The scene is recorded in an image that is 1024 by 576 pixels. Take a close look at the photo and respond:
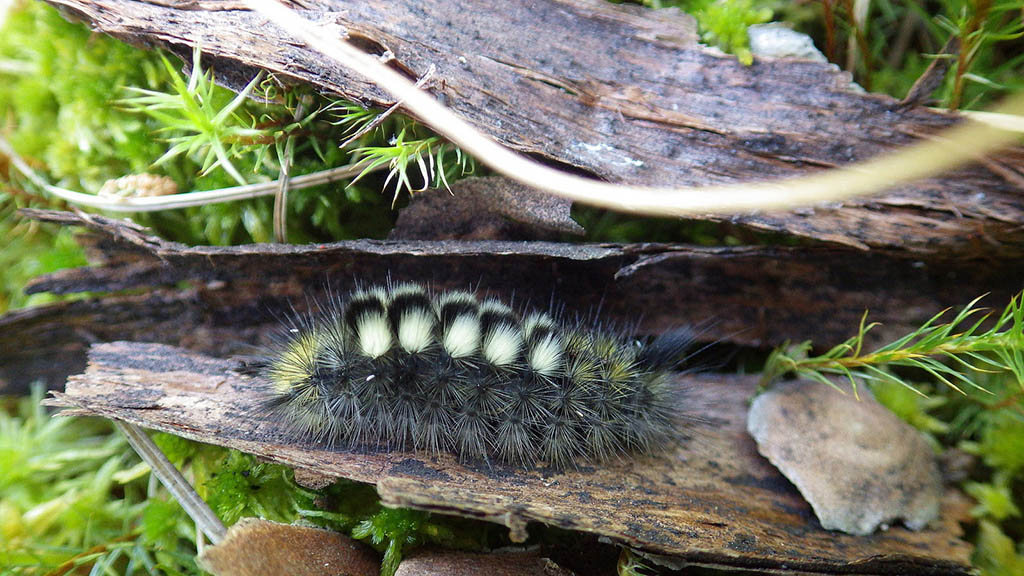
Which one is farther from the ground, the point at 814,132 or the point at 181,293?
the point at 814,132

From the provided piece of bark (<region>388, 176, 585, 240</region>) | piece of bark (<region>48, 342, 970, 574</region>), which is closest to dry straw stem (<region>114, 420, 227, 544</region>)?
piece of bark (<region>48, 342, 970, 574</region>)

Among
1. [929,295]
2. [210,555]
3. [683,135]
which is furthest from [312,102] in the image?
[929,295]

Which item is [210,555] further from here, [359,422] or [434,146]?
[434,146]

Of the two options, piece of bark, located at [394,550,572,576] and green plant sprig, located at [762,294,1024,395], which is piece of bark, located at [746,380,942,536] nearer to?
green plant sprig, located at [762,294,1024,395]

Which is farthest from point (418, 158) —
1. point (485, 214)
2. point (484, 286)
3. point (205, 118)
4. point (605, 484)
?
point (605, 484)

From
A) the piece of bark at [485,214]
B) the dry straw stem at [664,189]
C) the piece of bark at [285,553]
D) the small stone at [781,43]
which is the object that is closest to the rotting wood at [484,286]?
the piece of bark at [485,214]

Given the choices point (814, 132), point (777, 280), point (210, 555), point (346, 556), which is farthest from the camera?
point (777, 280)

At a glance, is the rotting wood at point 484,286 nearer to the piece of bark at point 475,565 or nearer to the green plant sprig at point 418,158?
the green plant sprig at point 418,158
